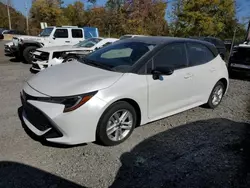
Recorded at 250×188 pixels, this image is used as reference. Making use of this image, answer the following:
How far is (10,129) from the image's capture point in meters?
3.45

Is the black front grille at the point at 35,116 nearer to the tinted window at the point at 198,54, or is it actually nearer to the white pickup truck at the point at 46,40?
the tinted window at the point at 198,54

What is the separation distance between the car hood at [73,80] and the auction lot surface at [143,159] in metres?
0.83

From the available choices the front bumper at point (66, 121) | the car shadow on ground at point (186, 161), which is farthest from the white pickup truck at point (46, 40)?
the car shadow on ground at point (186, 161)

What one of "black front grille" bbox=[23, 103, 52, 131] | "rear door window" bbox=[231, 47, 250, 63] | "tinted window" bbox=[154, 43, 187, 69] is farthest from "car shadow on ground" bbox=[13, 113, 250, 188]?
"rear door window" bbox=[231, 47, 250, 63]

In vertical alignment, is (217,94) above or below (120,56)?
below

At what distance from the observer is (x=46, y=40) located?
10.5 metres

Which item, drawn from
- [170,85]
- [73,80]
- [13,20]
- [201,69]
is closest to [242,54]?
[201,69]

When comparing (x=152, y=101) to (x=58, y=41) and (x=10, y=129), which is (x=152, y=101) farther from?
(x=58, y=41)

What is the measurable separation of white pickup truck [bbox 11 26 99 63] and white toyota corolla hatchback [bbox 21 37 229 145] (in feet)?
23.2

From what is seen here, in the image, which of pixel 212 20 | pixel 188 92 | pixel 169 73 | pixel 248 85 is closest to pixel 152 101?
pixel 169 73

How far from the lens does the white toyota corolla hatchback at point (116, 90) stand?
270cm

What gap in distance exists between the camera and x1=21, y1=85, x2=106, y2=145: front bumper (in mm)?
2629

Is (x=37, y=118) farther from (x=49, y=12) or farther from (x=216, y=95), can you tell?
(x=49, y=12)

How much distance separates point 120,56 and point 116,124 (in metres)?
1.24
